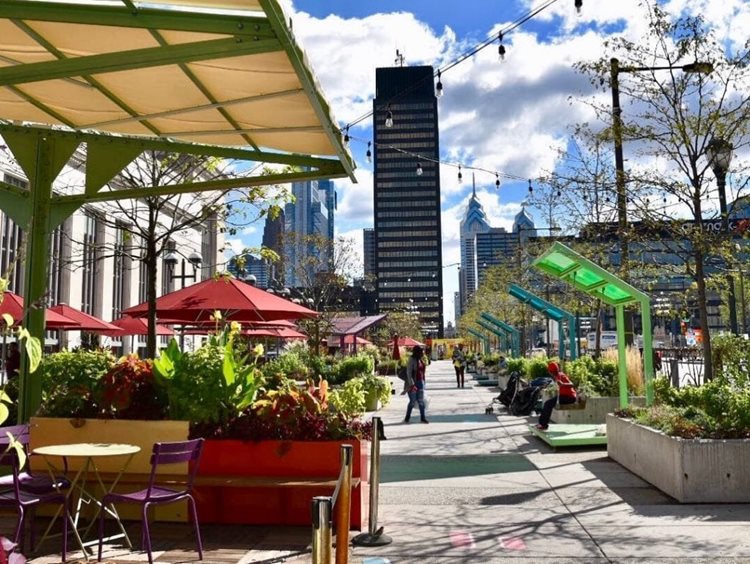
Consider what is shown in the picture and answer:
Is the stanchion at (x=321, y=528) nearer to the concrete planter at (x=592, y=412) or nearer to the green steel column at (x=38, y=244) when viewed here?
the green steel column at (x=38, y=244)

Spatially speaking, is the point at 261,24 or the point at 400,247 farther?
the point at 400,247

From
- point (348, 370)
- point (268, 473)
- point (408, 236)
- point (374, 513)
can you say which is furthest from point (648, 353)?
point (408, 236)

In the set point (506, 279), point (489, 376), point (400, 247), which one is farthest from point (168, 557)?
point (400, 247)

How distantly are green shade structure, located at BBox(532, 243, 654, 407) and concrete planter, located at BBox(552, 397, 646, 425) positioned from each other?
8.50 ft

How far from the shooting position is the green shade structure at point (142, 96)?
4.72 meters

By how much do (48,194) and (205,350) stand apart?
2.69m

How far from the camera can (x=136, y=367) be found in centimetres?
746

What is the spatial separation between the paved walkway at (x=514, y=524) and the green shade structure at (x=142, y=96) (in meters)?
3.00

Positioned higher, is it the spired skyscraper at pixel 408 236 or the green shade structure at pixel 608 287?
the spired skyscraper at pixel 408 236

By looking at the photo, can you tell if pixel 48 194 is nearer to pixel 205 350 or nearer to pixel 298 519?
pixel 205 350

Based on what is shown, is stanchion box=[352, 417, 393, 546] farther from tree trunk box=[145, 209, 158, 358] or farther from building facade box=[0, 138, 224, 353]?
building facade box=[0, 138, 224, 353]

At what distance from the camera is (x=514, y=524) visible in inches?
270

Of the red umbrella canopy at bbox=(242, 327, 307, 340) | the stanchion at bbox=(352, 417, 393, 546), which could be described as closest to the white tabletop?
the stanchion at bbox=(352, 417, 393, 546)

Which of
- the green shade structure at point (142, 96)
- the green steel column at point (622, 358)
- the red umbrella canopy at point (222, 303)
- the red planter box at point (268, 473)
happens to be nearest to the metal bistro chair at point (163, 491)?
the red planter box at point (268, 473)
